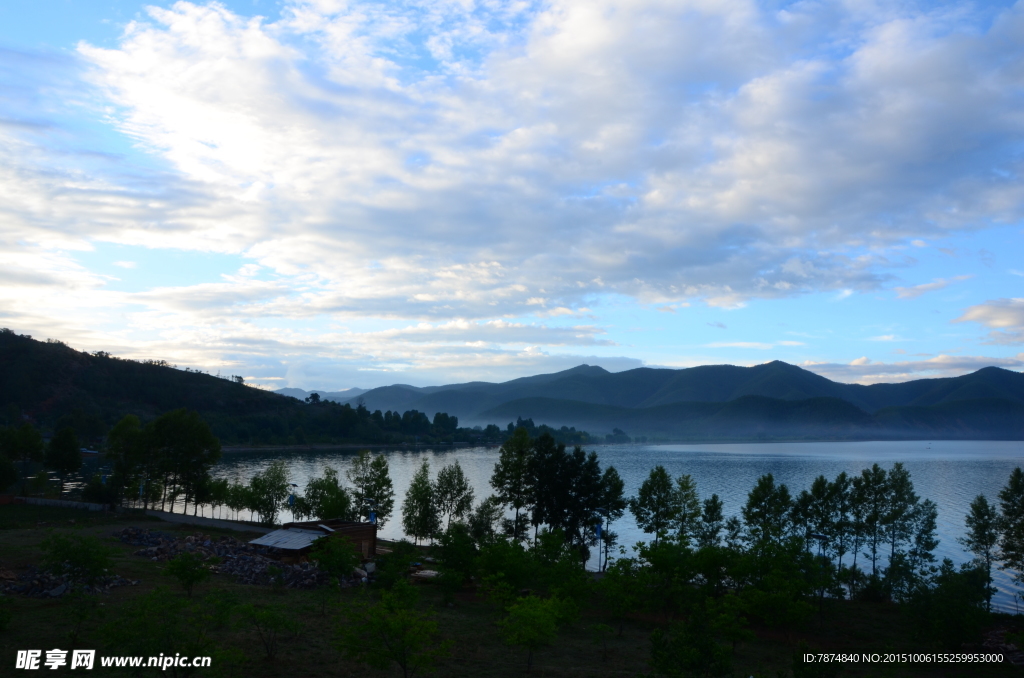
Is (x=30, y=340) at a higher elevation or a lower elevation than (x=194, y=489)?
higher

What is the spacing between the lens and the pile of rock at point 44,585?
24797 mm


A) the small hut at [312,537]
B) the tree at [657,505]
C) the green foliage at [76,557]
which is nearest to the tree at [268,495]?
the small hut at [312,537]

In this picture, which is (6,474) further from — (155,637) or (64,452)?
(155,637)

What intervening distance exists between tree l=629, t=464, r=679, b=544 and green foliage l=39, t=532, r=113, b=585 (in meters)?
35.1

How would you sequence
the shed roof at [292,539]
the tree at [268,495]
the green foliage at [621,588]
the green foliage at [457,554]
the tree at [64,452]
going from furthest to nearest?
1. the tree at [64,452]
2. the tree at [268,495]
3. the shed roof at [292,539]
4. the green foliage at [457,554]
5. the green foliage at [621,588]

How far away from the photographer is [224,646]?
20.3m

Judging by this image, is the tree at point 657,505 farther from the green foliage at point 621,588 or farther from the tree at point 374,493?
the tree at point 374,493

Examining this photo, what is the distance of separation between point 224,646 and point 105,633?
657cm

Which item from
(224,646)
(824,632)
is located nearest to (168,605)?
(224,646)

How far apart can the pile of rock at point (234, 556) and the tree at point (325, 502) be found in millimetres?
9301

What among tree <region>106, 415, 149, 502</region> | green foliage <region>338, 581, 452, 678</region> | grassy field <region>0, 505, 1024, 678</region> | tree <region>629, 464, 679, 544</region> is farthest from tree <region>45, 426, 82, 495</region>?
green foliage <region>338, 581, 452, 678</region>

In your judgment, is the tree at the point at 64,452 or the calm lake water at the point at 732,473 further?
the tree at the point at 64,452

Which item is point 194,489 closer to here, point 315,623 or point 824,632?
point 315,623

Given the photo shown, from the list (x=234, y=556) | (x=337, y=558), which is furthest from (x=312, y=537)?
(x=337, y=558)
